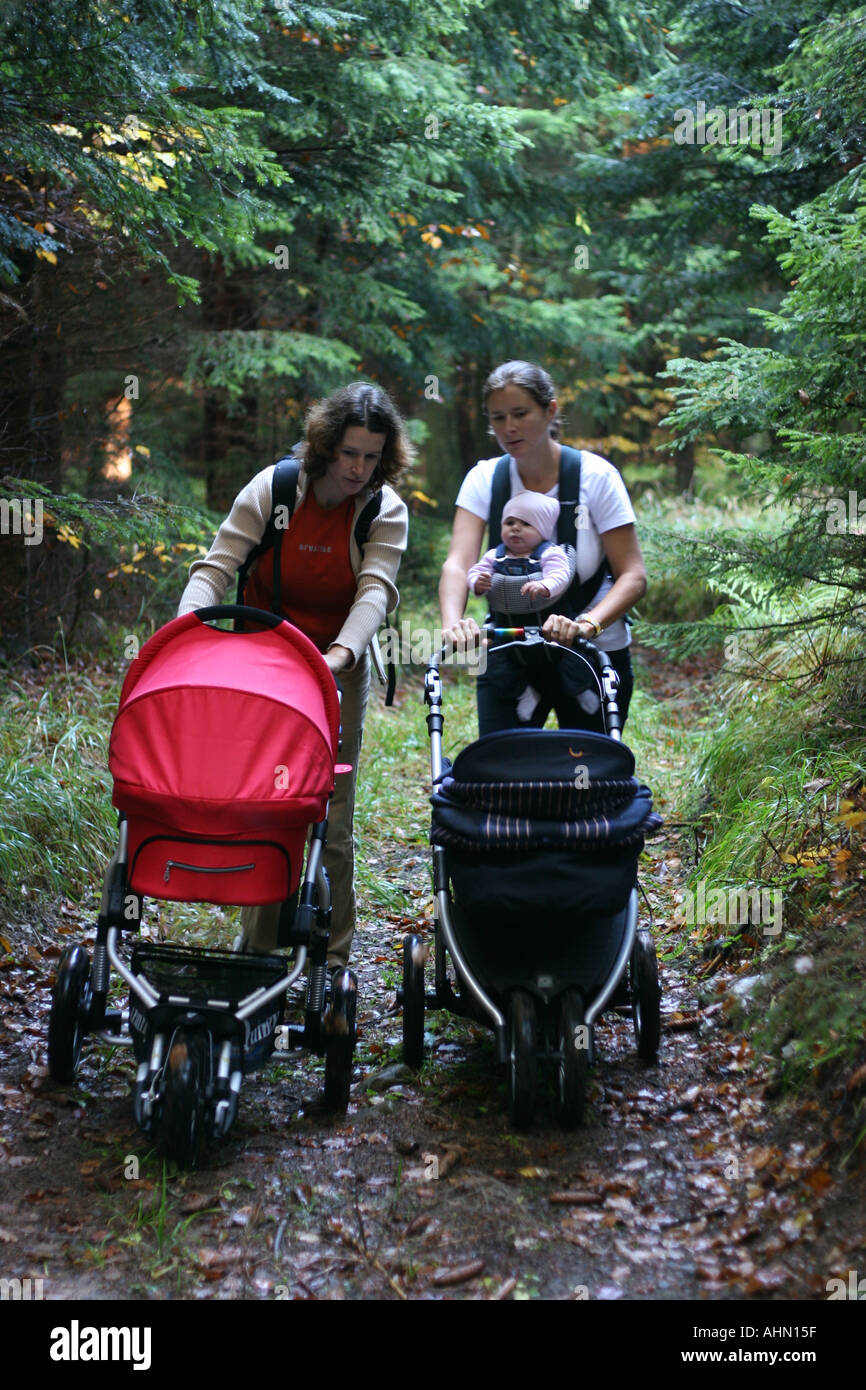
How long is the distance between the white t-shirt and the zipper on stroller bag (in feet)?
4.81

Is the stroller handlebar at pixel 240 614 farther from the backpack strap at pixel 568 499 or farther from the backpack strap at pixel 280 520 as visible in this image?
the backpack strap at pixel 568 499

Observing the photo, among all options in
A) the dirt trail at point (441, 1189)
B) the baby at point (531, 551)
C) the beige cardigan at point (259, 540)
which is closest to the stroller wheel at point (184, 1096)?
the dirt trail at point (441, 1189)

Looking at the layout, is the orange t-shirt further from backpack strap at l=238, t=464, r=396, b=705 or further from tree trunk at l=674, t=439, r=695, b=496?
tree trunk at l=674, t=439, r=695, b=496

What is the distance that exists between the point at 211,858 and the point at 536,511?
1.57m

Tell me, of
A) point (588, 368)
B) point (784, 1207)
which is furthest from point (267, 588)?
point (588, 368)

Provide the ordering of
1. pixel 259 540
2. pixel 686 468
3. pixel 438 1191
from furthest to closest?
pixel 686 468
pixel 259 540
pixel 438 1191

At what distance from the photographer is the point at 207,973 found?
346cm

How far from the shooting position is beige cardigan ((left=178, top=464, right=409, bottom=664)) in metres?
3.86

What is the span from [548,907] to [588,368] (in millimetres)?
12301

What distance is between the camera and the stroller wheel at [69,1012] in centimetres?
347

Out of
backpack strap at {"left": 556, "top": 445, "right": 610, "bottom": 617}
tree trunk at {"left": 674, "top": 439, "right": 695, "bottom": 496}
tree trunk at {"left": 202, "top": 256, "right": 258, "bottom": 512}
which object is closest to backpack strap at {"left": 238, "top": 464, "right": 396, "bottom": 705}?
backpack strap at {"left": 556, "top": 445, "right": 610, "bottom": 617}

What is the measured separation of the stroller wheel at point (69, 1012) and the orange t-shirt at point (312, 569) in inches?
Answer: 53.6

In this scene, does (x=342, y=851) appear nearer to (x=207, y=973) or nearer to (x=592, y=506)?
(x=207, y=973)

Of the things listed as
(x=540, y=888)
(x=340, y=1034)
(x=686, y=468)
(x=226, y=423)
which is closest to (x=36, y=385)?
(x=226, y=423)
